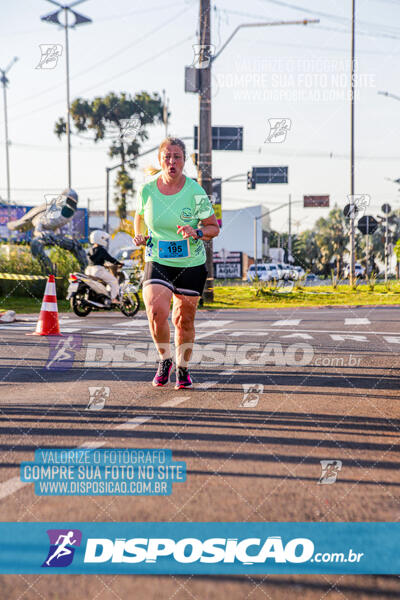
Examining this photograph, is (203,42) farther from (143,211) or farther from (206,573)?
(206,573)

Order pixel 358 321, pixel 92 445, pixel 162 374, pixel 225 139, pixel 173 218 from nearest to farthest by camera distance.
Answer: pixel 92 445 → pixel 173 218 → pixel 162 374 → pixel 358 321 → pixel 225 139

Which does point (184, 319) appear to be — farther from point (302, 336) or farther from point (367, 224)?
point (367, 224)

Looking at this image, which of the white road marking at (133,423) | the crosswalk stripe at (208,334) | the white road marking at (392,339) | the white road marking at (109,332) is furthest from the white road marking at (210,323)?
the white road marking at (133,423)

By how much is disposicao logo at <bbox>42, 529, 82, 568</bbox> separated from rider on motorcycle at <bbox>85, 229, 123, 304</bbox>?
43.0ft

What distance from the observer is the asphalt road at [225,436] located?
7.61 feet

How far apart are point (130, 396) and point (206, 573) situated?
11.2 feet

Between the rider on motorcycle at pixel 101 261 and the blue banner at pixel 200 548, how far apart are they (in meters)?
13.0

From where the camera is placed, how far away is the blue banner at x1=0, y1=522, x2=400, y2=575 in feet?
7.95

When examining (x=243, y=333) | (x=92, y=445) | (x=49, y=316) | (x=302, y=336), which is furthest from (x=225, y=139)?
(x=92, y=445)

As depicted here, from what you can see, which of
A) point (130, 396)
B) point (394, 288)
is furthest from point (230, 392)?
point (394, 288)

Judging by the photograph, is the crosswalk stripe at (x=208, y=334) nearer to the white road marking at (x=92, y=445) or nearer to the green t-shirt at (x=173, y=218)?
the green t-shirt at (x=173, y=218)

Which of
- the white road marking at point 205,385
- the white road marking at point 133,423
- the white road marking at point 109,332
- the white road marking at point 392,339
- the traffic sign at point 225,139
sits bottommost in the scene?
the white road marking at point 109,332

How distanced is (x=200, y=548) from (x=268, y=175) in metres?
21.7

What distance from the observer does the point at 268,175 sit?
23547 mm
